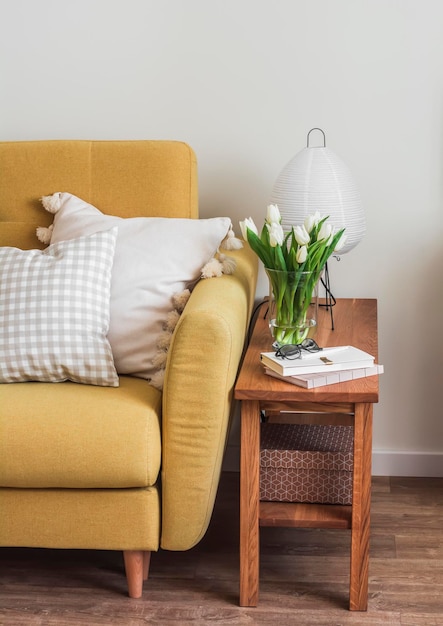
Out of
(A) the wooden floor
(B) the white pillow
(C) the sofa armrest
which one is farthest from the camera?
(B) the white pillow

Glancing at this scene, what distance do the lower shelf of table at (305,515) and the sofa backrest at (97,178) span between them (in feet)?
2.92

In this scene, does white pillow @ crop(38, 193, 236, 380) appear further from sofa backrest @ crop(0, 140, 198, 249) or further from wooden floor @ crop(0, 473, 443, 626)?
wooden floor @ crop(0, 473, 443, 626)

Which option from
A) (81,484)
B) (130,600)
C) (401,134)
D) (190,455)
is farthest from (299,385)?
(401,134)

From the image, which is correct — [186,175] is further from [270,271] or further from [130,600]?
[130,600]

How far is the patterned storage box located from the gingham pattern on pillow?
1.41ft

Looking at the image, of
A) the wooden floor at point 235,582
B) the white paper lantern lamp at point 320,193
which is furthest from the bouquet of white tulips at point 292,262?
the wooden floor at point 235,582

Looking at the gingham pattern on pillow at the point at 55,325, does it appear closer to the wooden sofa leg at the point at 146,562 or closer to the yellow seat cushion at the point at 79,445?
the yellow seat cushion at the point at 79,445

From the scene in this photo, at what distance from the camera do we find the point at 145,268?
7.32ft

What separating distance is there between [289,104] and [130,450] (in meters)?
1.24

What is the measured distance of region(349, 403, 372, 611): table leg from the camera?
6.23ft

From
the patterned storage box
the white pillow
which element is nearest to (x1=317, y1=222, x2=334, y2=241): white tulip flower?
the white pillow

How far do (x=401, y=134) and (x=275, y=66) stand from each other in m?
0.43

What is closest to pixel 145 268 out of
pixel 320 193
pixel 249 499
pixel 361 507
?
pixel 320 193

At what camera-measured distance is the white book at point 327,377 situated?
1.90m
